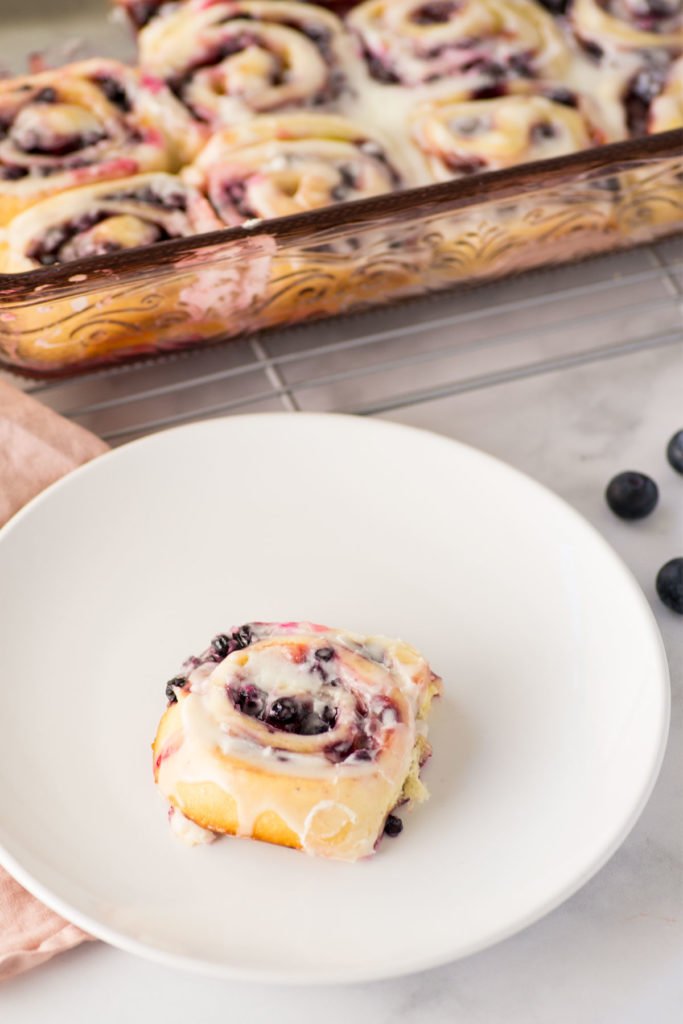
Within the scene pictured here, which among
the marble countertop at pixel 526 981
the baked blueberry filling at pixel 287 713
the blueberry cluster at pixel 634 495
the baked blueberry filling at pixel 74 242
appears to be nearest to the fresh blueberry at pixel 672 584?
the blueberry cluster at pixel 634 495

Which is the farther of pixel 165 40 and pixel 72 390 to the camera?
pixel 165 40

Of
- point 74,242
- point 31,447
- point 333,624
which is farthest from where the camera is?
point 74,242

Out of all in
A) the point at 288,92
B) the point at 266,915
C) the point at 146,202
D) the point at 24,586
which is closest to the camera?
the point at 266,915

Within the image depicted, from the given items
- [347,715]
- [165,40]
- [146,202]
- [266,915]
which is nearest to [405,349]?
[146,202]

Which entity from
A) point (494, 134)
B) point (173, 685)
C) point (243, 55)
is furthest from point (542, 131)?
point (173, 685)

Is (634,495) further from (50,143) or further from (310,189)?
(50,143)

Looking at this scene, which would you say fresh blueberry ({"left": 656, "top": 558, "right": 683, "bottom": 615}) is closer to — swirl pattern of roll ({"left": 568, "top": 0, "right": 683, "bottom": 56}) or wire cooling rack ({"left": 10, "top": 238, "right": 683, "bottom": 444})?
wire cooling rack ({"left": 10, "top": 238, "right": 683, "bottom": 444})

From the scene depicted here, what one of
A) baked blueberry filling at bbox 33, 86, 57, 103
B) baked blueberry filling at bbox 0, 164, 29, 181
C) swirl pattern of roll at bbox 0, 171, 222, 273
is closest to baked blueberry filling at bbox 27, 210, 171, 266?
swirl pattern of roll at bbox 0, 171, 222, 273

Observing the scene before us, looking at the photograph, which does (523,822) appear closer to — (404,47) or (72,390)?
(72,390)
